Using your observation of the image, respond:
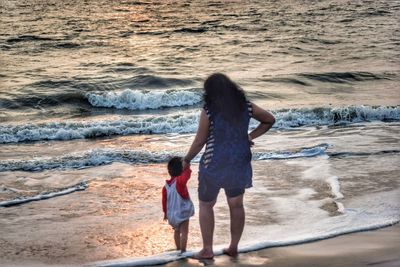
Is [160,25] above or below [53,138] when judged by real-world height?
A: above

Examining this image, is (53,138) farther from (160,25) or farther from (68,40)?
(160,25)

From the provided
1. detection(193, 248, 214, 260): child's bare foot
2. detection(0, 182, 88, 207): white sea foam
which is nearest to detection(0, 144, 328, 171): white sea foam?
detection(0, 182, 88, 207): white sea foam

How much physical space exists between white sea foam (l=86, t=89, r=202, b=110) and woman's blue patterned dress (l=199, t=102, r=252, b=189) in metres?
13.7

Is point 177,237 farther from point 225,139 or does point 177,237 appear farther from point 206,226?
point 225,139

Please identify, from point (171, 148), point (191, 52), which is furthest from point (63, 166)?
point (191, 52)

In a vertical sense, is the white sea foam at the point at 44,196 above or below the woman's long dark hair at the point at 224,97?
below

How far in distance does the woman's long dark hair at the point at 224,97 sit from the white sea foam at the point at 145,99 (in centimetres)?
1383

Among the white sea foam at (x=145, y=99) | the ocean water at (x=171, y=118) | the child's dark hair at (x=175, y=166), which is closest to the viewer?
the child's dark hair at (x=175, y=166)

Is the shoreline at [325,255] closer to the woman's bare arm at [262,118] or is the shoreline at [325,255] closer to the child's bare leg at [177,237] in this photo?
the child's bare leg at [177,237]

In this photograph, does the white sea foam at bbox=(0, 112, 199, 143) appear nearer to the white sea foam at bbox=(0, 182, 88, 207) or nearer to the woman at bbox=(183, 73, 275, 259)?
the white sea foam at bbox=(0, 182, 88, 207)

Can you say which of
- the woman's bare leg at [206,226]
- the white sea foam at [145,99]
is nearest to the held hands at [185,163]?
the woman's bare leg at [206,226]

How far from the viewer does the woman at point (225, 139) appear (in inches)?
235

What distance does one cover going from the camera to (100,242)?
762 centimetres

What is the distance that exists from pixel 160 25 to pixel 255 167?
2355 centimetres
